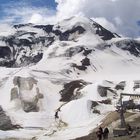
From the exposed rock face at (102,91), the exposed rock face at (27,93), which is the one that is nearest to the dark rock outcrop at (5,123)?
the exposed rock face at (27,93)

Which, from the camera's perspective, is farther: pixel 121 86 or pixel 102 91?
pixel 121 86

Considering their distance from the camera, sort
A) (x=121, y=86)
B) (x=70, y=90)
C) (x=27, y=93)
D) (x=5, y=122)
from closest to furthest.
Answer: (x=5, y=122), (x=27, y=93), (x=70, y=90), (x=121, y=86)

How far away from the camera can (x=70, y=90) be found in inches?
5669

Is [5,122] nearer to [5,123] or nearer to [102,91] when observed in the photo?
[5,123]

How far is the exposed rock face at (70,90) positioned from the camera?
448 ft

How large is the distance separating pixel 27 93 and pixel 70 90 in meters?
14.2

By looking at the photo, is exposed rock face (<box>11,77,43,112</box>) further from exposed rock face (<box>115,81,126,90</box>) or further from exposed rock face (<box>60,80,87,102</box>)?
exposed rock face (<box>115,81,126,90</box>)

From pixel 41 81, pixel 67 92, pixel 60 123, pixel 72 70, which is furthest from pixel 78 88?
pixel 72 70

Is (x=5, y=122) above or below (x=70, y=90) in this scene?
below

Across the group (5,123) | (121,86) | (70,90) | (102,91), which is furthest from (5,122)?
(121,86)

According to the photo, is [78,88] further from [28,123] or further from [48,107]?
[28,123]

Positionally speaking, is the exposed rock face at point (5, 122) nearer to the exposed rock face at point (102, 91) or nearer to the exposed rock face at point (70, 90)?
the exposed rock face at point (70, 90)

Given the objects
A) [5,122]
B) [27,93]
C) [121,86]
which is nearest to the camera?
[5,122]

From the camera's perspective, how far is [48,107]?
128 metres
